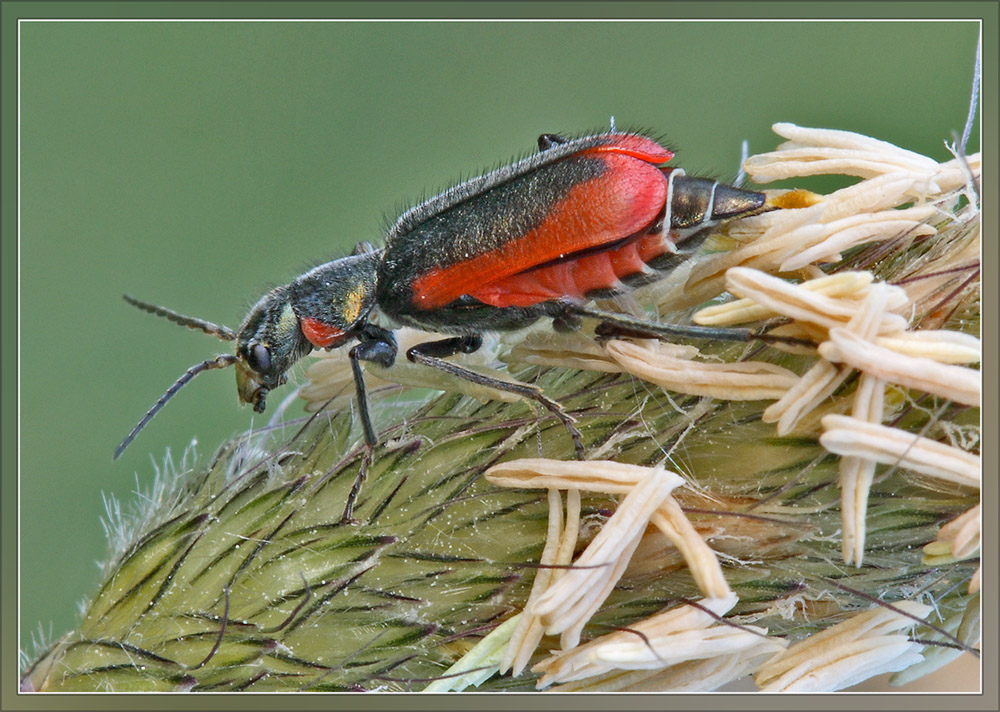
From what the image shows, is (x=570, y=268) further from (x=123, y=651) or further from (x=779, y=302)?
(x=123, y=651)

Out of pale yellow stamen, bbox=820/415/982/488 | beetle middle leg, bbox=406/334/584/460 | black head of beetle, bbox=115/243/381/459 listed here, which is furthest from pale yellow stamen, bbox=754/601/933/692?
black head of beetle, bbox=115/243/381/459

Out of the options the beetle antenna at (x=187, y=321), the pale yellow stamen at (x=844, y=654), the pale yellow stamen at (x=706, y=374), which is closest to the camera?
the pale yellow stamen at (x=706, y=374)

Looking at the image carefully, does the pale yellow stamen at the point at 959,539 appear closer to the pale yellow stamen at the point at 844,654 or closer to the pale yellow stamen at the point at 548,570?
the pale yellow stamen at the point at 844,654

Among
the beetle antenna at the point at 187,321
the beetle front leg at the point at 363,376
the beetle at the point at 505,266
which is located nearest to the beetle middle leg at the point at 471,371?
the beetle at the point at 505,266

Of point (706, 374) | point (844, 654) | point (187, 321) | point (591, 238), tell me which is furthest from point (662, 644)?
point (187, 321)

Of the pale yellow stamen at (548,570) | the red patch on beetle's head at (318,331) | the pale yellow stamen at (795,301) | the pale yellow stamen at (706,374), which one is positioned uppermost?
the pale yellow stamen at (795,301)

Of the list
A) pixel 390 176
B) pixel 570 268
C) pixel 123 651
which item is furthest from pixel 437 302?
pixel 123 651

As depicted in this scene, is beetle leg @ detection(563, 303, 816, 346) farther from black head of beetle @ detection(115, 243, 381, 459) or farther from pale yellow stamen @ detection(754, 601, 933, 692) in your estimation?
black head of beetle @ detection(115, 243, 381, 459)
